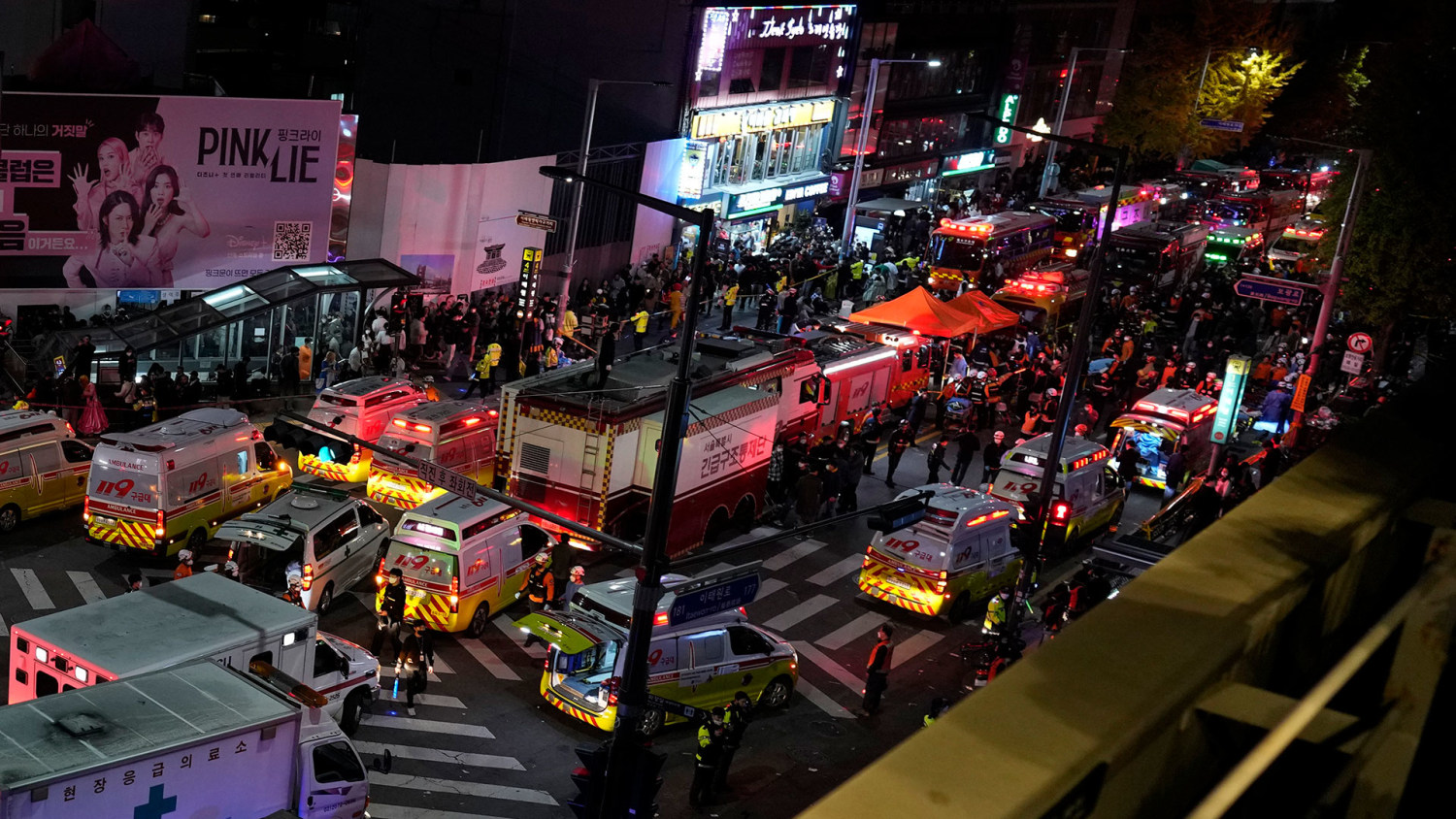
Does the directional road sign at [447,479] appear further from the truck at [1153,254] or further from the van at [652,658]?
the truck at [1153,254]

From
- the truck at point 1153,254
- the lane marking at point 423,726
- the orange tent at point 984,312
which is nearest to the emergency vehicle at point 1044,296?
the orange tent at point 984,312

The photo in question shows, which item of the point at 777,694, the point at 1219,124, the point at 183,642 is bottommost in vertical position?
the point at 777,694

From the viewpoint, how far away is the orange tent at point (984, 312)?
42312mm

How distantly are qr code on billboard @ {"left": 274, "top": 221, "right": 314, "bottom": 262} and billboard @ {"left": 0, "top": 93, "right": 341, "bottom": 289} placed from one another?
0.11ft

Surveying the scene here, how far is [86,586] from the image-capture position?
23.5 metres

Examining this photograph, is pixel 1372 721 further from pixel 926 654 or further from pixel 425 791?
pixel 926 654

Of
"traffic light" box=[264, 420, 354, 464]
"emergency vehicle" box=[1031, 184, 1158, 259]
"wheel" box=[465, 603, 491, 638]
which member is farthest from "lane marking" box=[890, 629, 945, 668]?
"emergency vehicle" box=[1031, 184, 1158, 259]

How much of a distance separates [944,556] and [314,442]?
37.7ft

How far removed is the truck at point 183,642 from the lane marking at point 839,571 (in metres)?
10.1

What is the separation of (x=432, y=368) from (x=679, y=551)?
13.4 m

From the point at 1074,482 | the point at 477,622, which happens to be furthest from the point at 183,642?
the point at 1074,482

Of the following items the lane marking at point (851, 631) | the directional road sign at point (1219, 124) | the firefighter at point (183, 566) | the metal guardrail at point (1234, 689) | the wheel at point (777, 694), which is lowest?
the lane marking at point (851, 631)

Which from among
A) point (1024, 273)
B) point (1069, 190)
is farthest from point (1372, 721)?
point (1069, 190)

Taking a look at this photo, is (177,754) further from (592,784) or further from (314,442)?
(314,442)
